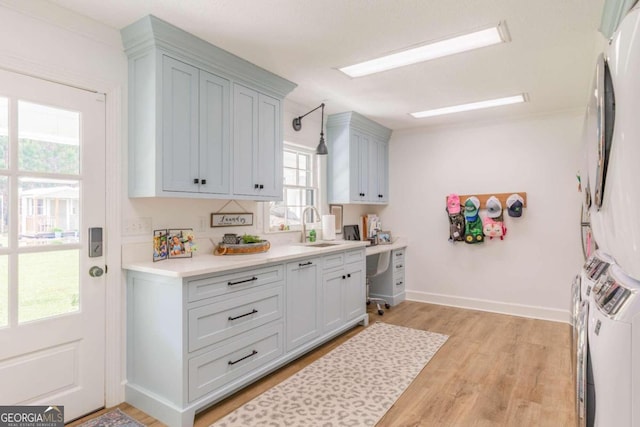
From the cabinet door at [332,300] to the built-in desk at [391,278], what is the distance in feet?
3.88

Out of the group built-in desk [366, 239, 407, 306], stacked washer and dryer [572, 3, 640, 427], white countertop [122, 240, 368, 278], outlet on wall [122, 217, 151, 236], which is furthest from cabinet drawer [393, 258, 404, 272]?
stacked washer and dryer [572, 3, 640, 427]

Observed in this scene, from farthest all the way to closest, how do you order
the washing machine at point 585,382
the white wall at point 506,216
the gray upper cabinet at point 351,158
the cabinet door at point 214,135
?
the gray upper cabinet at point 351,158 → the white wall at point 506,216 → the cabinet door at point 214,135 → the washing machine at point 585,382

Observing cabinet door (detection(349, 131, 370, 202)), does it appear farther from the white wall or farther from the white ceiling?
the white ceiling

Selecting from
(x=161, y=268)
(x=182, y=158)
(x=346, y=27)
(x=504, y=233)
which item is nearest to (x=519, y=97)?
(x=504, y=233)

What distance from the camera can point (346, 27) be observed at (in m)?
2.33

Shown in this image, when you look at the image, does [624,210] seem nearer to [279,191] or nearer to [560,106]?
[279,191]

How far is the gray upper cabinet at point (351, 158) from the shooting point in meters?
4.38

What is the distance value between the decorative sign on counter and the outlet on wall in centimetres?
56

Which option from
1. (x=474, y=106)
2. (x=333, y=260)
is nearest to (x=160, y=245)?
(x=333, y=260)

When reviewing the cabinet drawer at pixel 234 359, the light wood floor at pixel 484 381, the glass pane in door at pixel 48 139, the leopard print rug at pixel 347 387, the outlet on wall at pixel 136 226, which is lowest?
the light wood floor at pixel 484 381

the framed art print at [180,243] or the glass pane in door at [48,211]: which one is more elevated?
the glass pane in door at [48,211]

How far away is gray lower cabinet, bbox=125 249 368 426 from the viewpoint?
2141 mm

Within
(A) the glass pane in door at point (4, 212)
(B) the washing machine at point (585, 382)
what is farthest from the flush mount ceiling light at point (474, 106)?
(A) the glass pane in door at point (4, 212)

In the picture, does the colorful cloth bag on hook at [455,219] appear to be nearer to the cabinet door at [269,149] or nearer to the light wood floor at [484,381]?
the light wood floor at [484,381]
